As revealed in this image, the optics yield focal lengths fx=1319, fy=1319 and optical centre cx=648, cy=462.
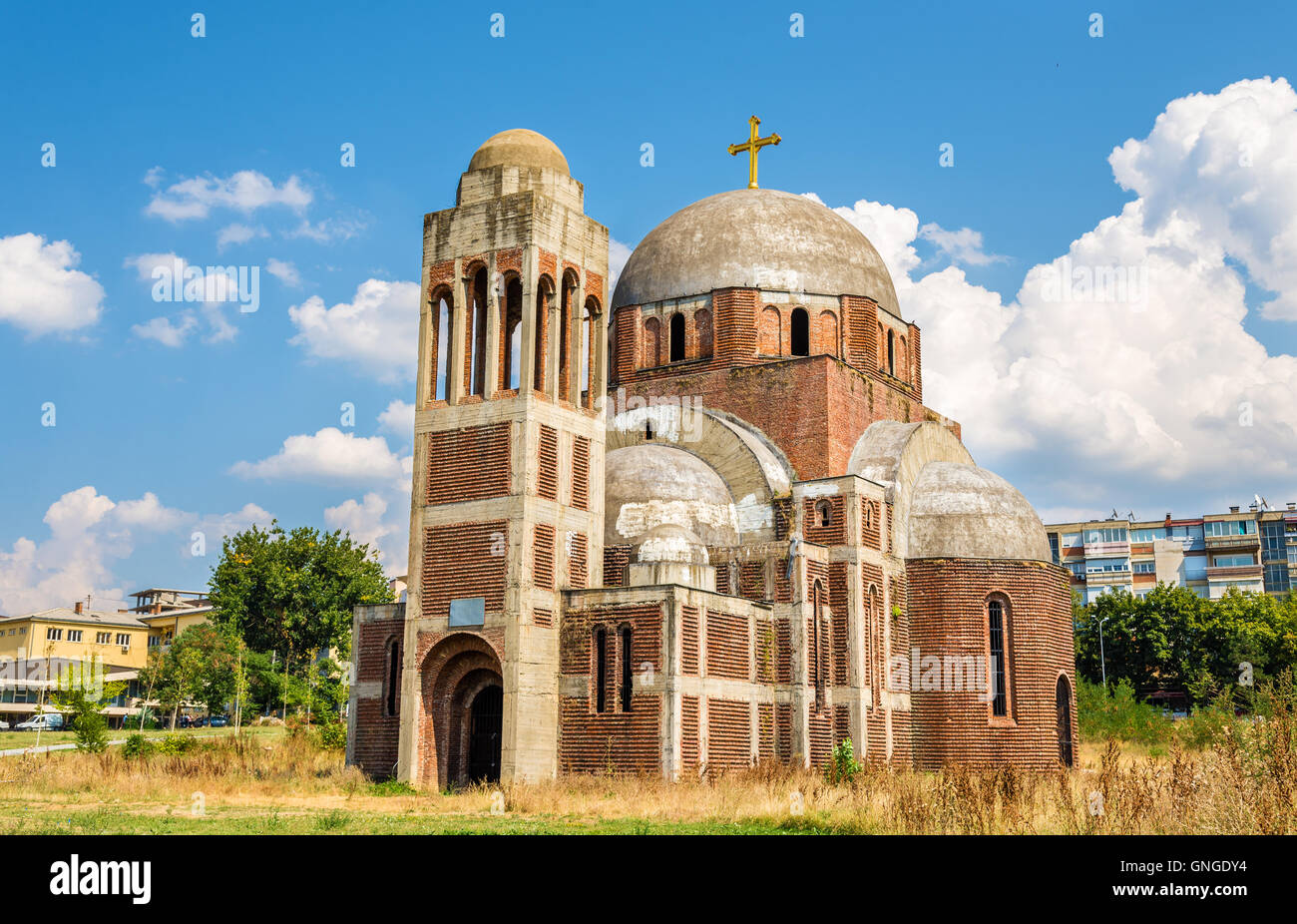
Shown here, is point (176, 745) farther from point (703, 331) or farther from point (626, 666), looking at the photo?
point (703, 331)

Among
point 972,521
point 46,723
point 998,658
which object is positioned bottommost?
point 46,723

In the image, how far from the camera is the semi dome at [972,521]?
1246 inches

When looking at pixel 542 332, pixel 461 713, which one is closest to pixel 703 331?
pixel 542 332

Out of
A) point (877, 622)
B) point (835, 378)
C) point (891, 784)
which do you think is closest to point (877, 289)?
point (835, 378)

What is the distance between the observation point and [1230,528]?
294 ft

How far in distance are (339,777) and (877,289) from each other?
19.8 metres

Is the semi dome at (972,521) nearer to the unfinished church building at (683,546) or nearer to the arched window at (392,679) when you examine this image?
the unfinished church building at (683,546)

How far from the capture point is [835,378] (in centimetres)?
3306

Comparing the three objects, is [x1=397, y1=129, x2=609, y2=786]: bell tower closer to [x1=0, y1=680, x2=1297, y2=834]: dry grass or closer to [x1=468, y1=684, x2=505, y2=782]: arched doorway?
[x1=468, y1=684, x2=505, y2=782]: arched doorway

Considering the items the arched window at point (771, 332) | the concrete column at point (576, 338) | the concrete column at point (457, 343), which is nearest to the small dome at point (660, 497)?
the concrete column at point (576, 338)

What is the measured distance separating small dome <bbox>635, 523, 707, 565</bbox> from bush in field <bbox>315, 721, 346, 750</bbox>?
10.4 m

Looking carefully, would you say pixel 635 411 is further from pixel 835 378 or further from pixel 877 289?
pixel 877 289

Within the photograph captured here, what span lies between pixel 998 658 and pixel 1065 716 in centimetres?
282

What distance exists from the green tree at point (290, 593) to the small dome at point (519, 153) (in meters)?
33.0
